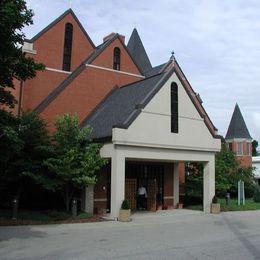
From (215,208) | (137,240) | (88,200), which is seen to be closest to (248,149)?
(215,208)

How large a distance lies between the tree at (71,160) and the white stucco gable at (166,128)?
157 cm

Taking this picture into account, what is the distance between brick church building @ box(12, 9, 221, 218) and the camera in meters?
22.3

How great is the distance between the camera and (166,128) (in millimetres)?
23703

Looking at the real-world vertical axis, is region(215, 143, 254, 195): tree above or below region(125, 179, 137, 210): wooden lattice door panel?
above

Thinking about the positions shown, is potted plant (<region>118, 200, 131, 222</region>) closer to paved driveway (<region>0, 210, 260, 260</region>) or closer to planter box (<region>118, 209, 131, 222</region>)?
planter box (<region>118, 209, 131, 222</region>)

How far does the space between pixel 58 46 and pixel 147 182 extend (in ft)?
40.9

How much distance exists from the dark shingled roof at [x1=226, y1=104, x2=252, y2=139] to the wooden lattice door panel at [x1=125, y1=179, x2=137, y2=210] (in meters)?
38.4

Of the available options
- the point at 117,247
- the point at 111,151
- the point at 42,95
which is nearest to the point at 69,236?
the point at 117,247

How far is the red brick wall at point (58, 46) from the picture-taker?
30.7 meters

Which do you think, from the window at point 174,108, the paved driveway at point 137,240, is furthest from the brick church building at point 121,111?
the paved driveway at point 137,240

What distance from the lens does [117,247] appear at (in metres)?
12.7

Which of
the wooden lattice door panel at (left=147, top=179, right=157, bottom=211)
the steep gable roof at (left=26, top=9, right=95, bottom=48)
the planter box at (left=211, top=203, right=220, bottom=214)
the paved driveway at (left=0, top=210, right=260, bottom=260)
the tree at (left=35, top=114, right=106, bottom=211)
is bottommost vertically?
the paved driveway at (left=0, top=210, right=260, bottom=260)

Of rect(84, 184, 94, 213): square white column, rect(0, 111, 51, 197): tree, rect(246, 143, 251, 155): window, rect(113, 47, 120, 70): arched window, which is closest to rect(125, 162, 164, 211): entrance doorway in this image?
rect(84, 184, 94, 213): square white column

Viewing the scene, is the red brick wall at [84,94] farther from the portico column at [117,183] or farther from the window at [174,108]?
the portico column at [117,183]
